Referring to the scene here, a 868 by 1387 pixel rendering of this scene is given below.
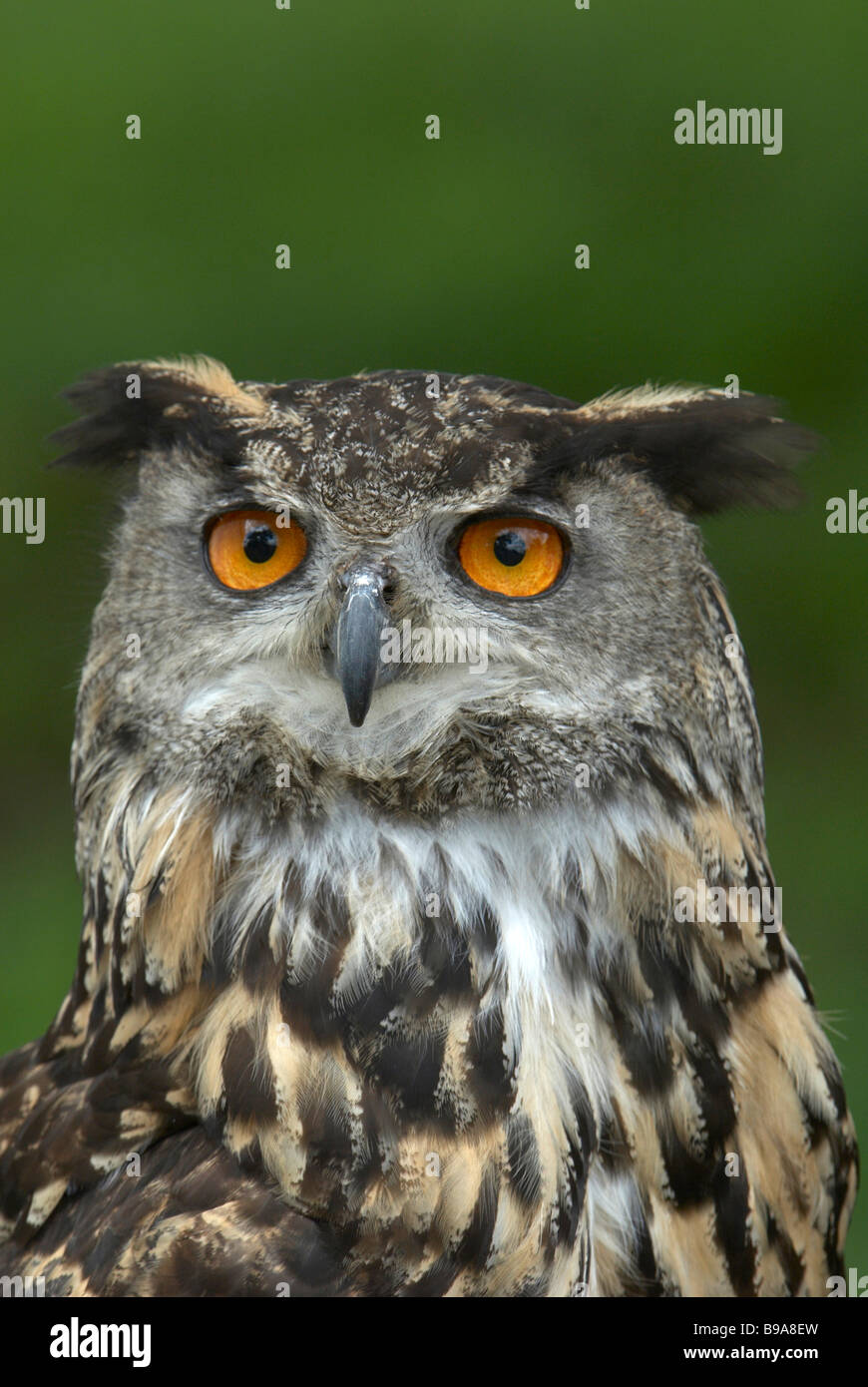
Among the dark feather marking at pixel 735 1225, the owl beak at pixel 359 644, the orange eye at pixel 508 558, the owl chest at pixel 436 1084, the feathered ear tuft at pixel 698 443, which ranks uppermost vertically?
the feathered ear tuft at pixel 698 443

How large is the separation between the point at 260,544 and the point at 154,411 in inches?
11.2

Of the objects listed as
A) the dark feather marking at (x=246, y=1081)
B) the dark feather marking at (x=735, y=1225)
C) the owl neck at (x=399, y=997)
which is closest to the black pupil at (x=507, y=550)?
the owl neck at (x=399, y=997)

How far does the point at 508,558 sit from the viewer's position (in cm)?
185

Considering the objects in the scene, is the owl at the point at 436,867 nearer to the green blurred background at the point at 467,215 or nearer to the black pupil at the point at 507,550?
the black pupil at the point at 507,550

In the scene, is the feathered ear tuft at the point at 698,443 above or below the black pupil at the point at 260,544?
above

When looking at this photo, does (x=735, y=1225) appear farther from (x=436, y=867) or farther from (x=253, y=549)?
(x=253, y=549)

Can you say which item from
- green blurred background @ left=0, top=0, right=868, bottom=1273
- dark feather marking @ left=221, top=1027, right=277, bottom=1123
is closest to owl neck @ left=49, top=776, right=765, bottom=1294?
dark feather marking @ left=221, top=1027, right=277, bottom=1123

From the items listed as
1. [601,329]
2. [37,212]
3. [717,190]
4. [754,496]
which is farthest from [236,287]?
[754,496]

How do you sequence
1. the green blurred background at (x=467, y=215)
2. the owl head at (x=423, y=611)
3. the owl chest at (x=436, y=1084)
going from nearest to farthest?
the owl chest at (x=436, y=1084) < the owl head at (x=423, y=611) < the green blurred background at (x=467, y=215)

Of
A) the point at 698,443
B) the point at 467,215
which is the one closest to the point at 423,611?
the point at 698,443

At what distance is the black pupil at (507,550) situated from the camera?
72.7 inches

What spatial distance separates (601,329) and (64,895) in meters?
2.14

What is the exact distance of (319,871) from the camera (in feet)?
6.05

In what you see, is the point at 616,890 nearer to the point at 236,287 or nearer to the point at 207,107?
the point at 236,287
